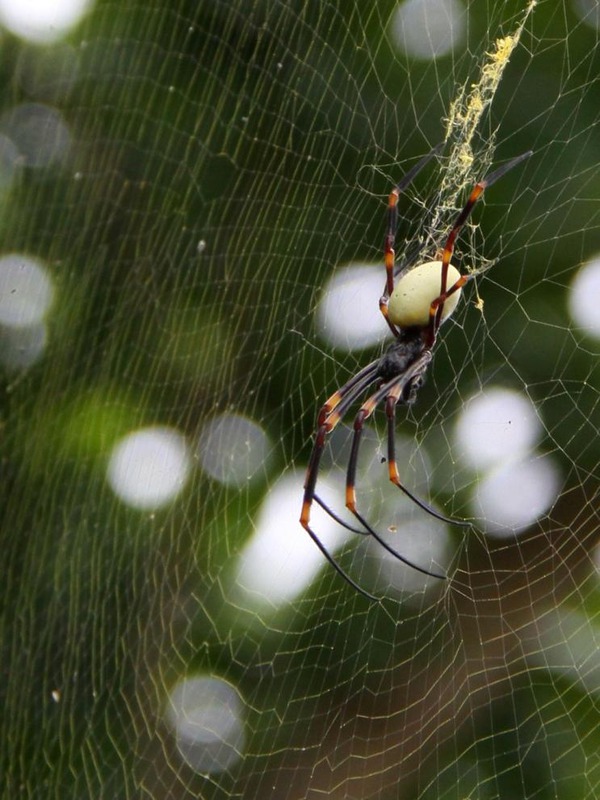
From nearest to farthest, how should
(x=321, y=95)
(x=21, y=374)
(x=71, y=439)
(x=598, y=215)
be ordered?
(x=598, y=215), (x=321, y=95), (x=71, y=439), (x=21, y=374)

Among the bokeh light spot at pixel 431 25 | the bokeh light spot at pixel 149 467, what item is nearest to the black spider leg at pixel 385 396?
the bokeh light spot at pixel 431 25

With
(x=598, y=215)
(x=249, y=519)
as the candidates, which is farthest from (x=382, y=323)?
(x=249, y=519)

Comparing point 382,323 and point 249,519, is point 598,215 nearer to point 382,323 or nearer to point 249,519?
point 382,323

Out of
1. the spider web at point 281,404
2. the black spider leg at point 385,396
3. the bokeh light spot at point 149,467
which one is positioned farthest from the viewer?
the bokeh light spot at point 149,467

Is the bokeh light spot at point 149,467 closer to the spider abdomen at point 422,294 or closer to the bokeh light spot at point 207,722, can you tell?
the bokeh light spot at point 207,722

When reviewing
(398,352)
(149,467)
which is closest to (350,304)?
(398,352)

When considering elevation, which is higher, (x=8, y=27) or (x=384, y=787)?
(x=8, y=27)

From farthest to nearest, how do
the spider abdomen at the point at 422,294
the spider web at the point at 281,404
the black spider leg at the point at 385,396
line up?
the spider web at the point at 281,404 → the black spider leg at the point at 385,396 → the spider abdomen at the point at 422,294
